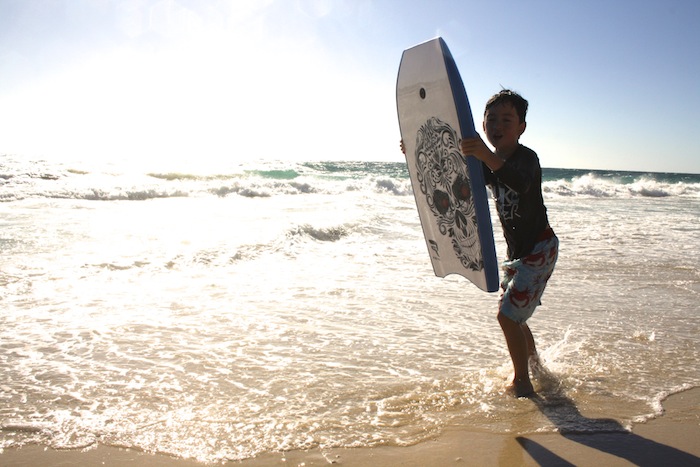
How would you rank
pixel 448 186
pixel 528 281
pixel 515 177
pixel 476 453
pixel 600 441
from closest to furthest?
pixel 476 453 < pixel 600 441 < pixel 515 177 < pixel 528 281 < pixel 448 186

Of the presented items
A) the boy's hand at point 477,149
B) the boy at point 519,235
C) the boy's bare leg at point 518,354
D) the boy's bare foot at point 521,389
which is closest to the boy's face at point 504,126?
the boy at point 519,235

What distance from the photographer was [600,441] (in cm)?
230

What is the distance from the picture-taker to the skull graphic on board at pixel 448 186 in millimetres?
3295

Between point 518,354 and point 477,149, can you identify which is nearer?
point 477,149

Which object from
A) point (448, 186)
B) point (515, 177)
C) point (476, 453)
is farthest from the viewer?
point (448, 186)

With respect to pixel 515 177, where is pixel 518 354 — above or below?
below

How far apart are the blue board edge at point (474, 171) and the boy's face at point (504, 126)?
0.69 ft

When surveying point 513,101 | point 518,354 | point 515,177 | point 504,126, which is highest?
point 513,101

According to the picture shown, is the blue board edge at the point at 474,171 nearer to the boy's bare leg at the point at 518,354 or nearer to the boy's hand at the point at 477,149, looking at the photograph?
the boy's hand at the point at 477,149

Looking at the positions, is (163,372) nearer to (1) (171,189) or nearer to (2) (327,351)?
(2) (327,351)

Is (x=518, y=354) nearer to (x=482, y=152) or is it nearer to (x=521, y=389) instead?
(x=521, y=389)

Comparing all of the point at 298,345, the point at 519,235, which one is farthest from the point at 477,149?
the point at 298,345

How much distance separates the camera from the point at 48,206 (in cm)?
1162

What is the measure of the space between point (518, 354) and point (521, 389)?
0.58ft
